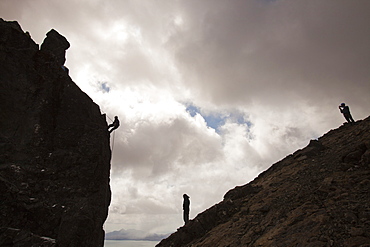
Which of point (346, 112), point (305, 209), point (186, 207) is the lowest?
point (305, 209)

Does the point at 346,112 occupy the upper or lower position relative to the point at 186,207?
upper

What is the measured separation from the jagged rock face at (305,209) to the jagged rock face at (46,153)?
825cm

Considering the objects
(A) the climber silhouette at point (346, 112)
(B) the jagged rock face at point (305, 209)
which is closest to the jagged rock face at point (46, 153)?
(B) the jagged rock face at point (305, 209)

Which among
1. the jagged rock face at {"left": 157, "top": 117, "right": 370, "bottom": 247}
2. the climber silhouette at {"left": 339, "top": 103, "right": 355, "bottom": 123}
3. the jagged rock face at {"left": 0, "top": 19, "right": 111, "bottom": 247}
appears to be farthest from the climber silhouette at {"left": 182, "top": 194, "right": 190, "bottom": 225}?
the climber silhouette at {"left": 339, "top": 103, "right": 355, "bottom": 123}

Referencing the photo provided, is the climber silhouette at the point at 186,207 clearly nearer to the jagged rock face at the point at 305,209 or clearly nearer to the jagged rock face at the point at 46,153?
the jagged rock face at the point at 305,209

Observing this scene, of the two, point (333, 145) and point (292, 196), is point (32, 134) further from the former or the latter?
point (333, 145)

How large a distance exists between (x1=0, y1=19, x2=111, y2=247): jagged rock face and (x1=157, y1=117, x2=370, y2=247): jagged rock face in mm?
8254

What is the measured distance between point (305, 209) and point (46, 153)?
1652cm

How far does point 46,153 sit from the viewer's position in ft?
51.3

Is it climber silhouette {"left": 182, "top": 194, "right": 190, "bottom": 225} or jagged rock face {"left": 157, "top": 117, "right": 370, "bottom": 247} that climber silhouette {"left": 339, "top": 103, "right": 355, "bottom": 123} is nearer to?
jagged rock face {"left": 157, "top": 117, "right": 370, "bottom": 247}

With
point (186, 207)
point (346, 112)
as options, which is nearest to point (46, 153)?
point (186, 207)

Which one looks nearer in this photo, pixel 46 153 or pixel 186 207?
pixel 46 153

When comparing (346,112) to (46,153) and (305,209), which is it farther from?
(46,153)

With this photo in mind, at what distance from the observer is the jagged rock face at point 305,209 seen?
30.3ft
